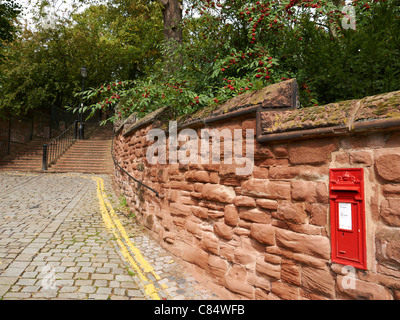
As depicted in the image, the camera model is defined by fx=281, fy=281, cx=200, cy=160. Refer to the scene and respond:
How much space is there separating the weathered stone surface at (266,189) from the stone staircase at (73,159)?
12.1 meters

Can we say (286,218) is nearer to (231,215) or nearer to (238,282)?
(231,215)

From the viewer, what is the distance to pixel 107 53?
2142cm

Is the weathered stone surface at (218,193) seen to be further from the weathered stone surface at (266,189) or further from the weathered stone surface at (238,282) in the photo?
the weathered stone surface at (238,282)

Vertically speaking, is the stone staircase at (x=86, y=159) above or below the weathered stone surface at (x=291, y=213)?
above

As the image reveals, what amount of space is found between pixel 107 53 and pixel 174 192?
2028cm

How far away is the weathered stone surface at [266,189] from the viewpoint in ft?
8.63

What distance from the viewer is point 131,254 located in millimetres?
4262

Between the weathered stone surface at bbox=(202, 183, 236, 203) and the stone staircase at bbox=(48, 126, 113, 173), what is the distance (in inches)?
450

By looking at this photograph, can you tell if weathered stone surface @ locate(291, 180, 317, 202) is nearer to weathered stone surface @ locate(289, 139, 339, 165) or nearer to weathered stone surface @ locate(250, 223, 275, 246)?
weathered stone surface @ locate(289, 139, 339, 165)

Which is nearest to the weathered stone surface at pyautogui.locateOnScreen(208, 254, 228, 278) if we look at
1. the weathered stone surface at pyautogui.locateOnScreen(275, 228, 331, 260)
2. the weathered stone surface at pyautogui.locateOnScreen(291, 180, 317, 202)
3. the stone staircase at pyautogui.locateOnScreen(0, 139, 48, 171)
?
the weathered stone surface at pyautogui.locateOnScreen(275, 228, 331, 260)

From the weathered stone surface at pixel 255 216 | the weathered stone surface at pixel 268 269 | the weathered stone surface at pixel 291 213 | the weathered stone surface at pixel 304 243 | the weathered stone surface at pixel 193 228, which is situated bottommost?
the weathered stone surface at pixel 268 269

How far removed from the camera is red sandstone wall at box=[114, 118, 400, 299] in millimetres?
2010

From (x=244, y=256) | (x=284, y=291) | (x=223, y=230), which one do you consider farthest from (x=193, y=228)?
(x=284, y=291)

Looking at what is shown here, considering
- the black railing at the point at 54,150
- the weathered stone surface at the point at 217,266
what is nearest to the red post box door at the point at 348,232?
the weathered stone surface at the point at 217,266
